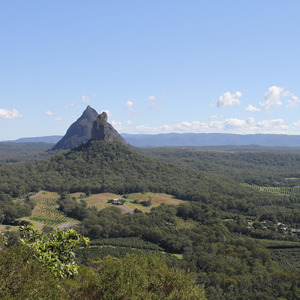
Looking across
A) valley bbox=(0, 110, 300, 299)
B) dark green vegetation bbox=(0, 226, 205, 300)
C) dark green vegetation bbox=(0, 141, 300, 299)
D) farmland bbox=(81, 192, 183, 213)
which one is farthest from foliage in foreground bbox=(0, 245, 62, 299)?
farmland bbox=(81, 192, 183, 213)

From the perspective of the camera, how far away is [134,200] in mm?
112938

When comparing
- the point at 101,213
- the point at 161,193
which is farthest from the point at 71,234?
the point at 161,193

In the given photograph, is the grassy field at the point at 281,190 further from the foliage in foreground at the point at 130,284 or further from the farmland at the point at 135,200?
the foliage in foreground at the point at 130,284

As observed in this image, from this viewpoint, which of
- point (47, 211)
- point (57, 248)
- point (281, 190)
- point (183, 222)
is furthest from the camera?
point (281, 190)

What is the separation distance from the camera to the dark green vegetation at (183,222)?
154ft

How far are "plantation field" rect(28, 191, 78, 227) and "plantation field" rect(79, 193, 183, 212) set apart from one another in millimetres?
12676

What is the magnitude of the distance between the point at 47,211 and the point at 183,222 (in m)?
45.7

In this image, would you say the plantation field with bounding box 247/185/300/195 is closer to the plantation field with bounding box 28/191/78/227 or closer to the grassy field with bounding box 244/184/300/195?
the grassy field with bounding box 244/184/300/195

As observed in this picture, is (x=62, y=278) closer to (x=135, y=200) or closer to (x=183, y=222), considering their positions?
(x=183, y=222)

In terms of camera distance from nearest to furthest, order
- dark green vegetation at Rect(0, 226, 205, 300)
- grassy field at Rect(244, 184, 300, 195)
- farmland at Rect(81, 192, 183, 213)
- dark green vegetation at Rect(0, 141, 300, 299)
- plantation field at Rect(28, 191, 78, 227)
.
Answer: dark green vegetation at Rect(0, 226, 205, 300), dark green vegetation at Rect(0, 141, 300, 299), plantation field at Rect(28, 191, 78, 227), farmland at Rect(81, 192, 183, 213), grassy field at Rect(244, 184, 300, 195)

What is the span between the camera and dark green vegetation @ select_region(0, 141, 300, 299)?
4691 centimetres

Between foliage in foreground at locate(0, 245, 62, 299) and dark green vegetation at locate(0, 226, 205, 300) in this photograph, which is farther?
dark green vegetation at locate(0, 226, 205, 300)

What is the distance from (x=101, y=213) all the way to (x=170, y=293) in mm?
72041

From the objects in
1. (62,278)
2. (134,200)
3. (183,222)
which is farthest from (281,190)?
(62,278)
